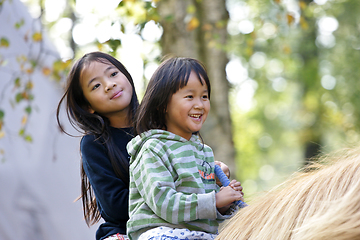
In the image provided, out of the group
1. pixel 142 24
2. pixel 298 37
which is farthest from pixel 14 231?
pixel 298 37

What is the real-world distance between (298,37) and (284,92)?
4.47 m

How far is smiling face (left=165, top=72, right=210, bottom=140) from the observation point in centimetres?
174

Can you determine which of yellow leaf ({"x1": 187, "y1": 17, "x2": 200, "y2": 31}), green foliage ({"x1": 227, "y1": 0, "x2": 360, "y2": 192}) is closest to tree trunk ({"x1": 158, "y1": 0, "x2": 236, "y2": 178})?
yellow leaf ({"x1": 187, "y1": 17, "x2": 200, "y2": 31})

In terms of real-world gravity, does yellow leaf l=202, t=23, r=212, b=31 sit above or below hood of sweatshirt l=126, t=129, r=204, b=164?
above

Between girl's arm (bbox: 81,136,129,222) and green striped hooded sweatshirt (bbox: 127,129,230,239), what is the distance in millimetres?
295

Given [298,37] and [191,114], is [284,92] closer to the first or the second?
[298,37]

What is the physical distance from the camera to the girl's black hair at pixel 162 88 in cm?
176

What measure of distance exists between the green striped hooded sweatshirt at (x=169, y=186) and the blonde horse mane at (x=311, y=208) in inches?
5.3

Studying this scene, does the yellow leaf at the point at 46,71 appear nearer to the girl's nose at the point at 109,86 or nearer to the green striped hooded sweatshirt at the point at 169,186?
the girl's nose at the point at 109,86

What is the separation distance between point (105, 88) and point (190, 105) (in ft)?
1.99

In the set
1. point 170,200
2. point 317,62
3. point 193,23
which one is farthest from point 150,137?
point 317,62

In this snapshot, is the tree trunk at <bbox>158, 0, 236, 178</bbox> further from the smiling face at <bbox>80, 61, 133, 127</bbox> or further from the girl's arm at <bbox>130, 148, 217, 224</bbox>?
the girl's arm at <bbox>130, 148, 217, 224</bbox>

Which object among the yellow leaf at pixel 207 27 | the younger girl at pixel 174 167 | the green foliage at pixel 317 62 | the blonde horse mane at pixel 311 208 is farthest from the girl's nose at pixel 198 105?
the green foliage at pixel 317 62

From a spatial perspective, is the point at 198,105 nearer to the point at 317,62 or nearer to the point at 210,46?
the point at 210,46
